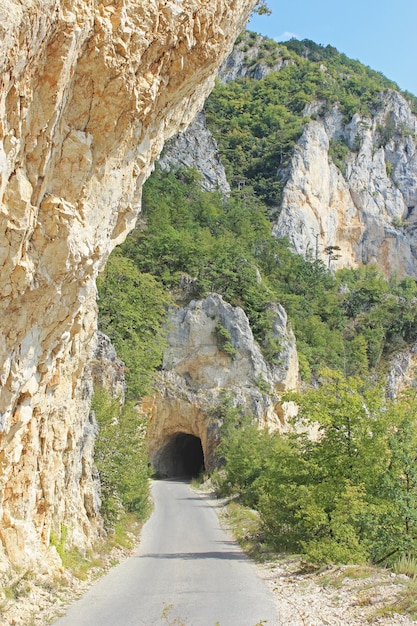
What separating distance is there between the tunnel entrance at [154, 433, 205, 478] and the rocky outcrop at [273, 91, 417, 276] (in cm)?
2812

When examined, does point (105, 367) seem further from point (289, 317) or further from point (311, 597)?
point (289, 317)

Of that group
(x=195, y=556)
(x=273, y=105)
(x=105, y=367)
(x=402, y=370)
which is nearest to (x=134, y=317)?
(x=105, y=367)

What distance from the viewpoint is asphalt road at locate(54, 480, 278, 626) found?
7.50m

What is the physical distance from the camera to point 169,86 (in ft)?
27.4

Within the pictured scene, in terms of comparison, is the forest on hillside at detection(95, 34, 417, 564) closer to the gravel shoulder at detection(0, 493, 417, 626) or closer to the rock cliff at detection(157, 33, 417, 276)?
the gravel shoulder at detection(0, 493, 417, 626)

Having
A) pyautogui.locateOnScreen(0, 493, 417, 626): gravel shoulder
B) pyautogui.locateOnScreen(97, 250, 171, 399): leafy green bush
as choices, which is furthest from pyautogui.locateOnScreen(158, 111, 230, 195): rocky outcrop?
pyautogui.locateOnScreen(0, 493, 417, 626): gravel shoulder

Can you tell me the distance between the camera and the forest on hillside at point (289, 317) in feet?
37.1

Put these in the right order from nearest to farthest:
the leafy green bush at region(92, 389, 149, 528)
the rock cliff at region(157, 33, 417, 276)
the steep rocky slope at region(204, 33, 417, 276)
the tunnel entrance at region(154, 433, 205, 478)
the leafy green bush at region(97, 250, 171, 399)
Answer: the leafy green bush at region(92, 389, 149, 528) < the leafy green bush at region(97, 250, 171, 399) < the tunnel entrance at region(154, 433, 205, 478) < the rock cliff at region(157, 33, 417, 276) < the steep rocky slope at region(204, 33, 417, 276)

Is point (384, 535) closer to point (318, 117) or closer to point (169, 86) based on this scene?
point (169, 86)

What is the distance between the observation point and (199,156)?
207 ft

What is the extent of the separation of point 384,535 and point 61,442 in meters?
6.63

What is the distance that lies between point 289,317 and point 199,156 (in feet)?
89.1

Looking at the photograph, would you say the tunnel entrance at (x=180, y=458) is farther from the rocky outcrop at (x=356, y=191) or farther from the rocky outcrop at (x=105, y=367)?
the rocky outcrop at (x=356, y=191)

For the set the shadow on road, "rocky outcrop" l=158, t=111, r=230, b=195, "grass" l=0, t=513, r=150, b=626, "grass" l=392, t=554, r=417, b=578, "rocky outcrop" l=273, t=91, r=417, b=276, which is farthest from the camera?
"rocky outcrop" l=273, t=91, r=417, b=276
